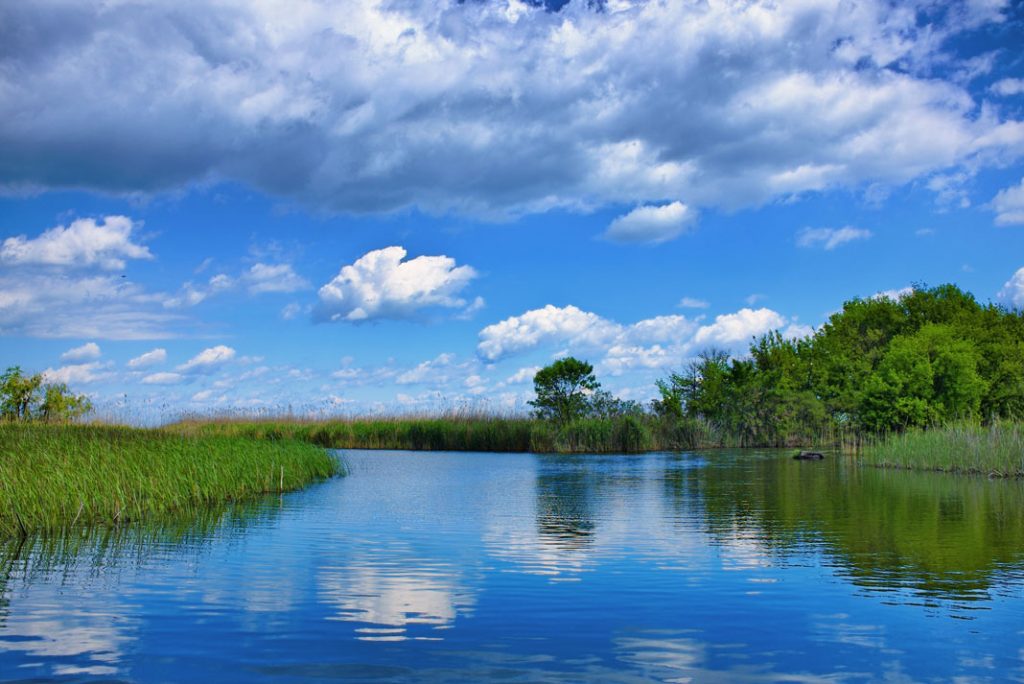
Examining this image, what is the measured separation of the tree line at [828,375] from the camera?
53250mm

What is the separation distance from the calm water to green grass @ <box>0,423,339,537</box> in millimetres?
1533

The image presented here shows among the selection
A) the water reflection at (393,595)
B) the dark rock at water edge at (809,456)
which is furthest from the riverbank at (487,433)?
the water reflection at (393,595)

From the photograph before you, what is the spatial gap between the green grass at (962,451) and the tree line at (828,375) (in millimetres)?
11619

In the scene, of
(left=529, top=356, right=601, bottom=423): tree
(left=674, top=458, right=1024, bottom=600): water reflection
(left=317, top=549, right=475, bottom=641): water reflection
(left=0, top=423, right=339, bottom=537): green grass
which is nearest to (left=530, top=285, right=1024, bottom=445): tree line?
(left=529, top=356, right=601, bottom=423): tree

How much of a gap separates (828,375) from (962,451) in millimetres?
30200

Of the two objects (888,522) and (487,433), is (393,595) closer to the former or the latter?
(888,522)

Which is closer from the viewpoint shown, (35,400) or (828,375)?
(35,400)

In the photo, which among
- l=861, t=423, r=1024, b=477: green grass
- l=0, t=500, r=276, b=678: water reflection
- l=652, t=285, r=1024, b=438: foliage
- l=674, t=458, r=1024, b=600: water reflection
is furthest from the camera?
l=652, t=285, r=1024, b=438: foliage

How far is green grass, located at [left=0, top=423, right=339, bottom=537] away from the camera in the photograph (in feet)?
50.8

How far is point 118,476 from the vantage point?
1748cm

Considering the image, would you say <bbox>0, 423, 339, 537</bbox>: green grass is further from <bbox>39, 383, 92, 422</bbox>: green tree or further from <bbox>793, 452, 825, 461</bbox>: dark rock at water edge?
<bbox>793, 452, 825, 461</bbox>: dark rock at water edge

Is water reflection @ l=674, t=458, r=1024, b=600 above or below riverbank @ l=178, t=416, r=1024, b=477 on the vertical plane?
below

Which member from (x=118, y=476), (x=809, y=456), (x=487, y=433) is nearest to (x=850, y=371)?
(x=809, y=456)

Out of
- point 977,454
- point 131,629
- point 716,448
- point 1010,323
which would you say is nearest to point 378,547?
point 131,629
